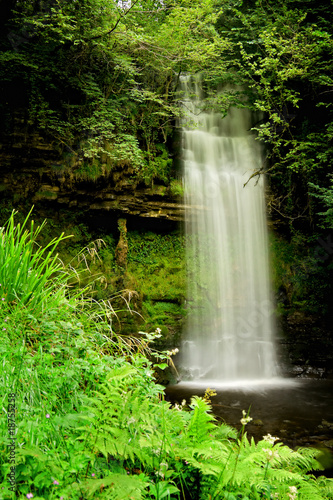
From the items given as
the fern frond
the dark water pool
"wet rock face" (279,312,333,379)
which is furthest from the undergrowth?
"wet rock face" (279,312,333,379)

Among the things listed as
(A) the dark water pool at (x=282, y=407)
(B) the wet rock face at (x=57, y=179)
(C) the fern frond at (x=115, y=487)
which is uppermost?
(B) the wet rock face at (x=57, y=179)

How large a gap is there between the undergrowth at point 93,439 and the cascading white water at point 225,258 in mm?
6650

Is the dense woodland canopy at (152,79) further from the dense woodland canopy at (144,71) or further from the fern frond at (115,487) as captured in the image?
the fern frond at (115,487)

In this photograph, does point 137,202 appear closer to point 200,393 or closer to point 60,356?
point 200,393

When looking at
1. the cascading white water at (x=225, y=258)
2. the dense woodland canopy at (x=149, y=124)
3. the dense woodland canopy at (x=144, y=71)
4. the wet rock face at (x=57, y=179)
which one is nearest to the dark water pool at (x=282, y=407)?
the dense woodland canopy at (x=149, y=124)

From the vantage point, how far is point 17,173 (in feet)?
28.3

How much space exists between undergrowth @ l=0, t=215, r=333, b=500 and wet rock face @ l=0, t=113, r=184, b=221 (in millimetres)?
6615

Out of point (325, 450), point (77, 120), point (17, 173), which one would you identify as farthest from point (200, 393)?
point (77, 120)

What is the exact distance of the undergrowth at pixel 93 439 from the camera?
132 cm

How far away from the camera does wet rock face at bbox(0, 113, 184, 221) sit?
8.48 m

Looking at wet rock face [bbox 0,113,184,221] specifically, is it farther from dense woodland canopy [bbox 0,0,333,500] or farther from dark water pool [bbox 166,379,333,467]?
dark water pool [bbox 166,379,333,467]

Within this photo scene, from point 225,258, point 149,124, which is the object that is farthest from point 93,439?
point 149,124

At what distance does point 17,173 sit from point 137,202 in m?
3.39

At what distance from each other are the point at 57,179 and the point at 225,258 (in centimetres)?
565
